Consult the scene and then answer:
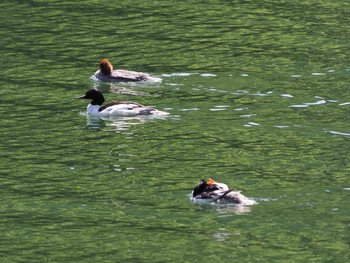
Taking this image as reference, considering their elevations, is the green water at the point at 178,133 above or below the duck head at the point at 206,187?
below

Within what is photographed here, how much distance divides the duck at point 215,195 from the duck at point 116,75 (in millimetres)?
8909

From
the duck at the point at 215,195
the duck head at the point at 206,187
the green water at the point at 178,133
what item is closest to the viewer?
the green water at the point at 178,133

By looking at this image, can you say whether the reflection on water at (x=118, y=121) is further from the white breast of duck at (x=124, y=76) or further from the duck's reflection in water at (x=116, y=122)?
the white breast of duck at (x=124, y=76)

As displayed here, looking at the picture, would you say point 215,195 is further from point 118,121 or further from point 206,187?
point 118,121

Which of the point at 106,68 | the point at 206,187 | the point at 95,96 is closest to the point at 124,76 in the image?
the point at 106,68

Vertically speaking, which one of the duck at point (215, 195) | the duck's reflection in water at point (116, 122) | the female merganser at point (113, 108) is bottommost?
the duck's reflection in water at point (116, 122)

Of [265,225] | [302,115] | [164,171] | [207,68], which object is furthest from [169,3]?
[265,225]

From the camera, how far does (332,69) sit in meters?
28.9

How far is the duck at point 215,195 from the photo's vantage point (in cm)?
1953

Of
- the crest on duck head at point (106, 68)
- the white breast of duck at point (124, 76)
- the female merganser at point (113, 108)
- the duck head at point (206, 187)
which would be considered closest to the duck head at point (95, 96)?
the female merganser at point (113, 108)

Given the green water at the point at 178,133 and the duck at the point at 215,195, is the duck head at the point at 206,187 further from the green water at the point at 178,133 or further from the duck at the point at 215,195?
the green water at the point at 178,133

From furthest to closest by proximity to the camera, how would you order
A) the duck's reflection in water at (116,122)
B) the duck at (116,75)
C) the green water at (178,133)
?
the duck at (116,75) < the duck's reflection in water at (116,122) < the green water at (178,133)

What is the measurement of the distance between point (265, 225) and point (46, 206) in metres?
3.59

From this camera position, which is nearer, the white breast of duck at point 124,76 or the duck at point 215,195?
the duck at point 215,195
